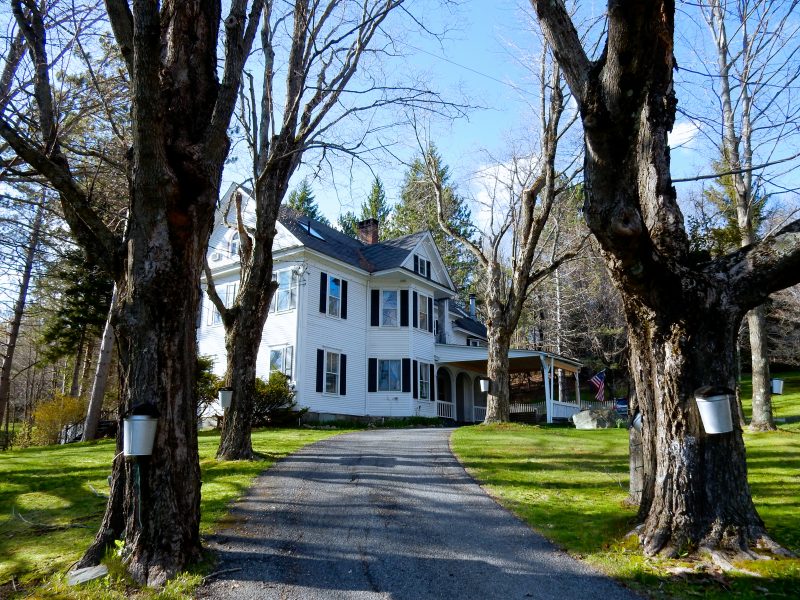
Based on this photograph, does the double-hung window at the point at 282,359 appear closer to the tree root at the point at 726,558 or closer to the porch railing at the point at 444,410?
the porch railing at the point at 444,410

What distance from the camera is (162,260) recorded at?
473 centimetres

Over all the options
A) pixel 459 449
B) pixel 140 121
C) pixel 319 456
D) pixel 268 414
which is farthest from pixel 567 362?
pixel 140 121

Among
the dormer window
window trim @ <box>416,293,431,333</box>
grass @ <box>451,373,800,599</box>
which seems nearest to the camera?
grass @ <box>451,373,800,599</box>

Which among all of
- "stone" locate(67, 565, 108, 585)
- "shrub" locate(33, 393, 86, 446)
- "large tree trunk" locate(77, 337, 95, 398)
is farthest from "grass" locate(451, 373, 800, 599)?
"large tree trunk" locate(77, 337, 95, 398)

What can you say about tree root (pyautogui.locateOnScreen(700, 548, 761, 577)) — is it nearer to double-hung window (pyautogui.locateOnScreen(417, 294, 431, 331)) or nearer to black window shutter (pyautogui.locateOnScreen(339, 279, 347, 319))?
black window shutter (pyautogui.locateOnScreen(339, 279, 347, 319))

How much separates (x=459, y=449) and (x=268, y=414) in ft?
27.6

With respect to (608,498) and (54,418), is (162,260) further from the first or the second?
(54,418)

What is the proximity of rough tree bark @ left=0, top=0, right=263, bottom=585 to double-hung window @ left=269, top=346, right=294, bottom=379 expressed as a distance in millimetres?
14298

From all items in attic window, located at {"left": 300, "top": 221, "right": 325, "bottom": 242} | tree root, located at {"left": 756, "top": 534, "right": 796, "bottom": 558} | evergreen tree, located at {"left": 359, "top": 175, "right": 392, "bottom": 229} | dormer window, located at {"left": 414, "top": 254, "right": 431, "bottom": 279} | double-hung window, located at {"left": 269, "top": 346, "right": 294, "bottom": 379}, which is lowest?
tree root, located at {"left": 756, "top": 534, "right": 796, "bottom": 558}

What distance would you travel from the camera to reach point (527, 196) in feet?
52.7

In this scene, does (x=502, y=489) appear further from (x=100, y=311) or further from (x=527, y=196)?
(x=100, y=311)

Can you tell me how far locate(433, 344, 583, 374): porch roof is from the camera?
2231 centimetres

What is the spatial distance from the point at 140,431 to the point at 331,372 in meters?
16.2

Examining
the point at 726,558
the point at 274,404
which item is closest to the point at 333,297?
the point at 274,404
